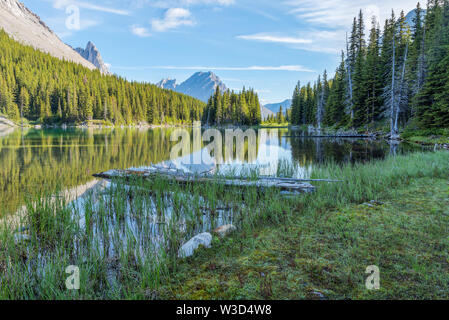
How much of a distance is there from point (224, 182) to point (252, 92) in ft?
292

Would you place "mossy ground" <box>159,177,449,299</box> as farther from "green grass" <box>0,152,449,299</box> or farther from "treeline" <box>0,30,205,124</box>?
"treeline" <box>0,30,205,124</box>

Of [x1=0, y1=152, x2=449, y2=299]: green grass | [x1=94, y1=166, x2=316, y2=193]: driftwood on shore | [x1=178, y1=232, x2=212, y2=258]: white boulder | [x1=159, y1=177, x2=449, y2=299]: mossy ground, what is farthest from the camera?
[x1=94, y1=166, x2=316, y2=193]: driftwood on shore

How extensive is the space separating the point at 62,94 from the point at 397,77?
9637 cm

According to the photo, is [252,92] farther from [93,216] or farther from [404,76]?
[93,216]

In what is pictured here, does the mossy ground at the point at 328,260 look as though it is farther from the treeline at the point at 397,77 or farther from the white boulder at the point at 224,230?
the treeline at the point at 397,77

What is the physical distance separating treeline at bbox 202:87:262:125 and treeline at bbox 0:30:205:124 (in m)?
33.6

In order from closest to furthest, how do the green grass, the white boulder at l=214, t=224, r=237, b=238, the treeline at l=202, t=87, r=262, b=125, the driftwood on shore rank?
the green grass → the white boulder at l=214, t=224, r=237, b=238 → the driftwood on shore → the treeline at l=202, t=87, r=262, b=125

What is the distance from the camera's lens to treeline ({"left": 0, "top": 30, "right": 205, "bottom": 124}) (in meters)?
83.2

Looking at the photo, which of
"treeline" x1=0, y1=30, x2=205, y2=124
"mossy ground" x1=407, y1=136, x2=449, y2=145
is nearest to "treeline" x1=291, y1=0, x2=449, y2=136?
"mossy ground" x1=407, y1=136, x2=449, y2=145

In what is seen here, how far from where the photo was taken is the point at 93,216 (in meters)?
6.62

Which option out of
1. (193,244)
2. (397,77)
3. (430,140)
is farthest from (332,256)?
(397,77)

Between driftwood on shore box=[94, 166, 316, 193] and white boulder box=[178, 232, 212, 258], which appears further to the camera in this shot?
driftwood on shore box=[94, 166, 316, 193]
